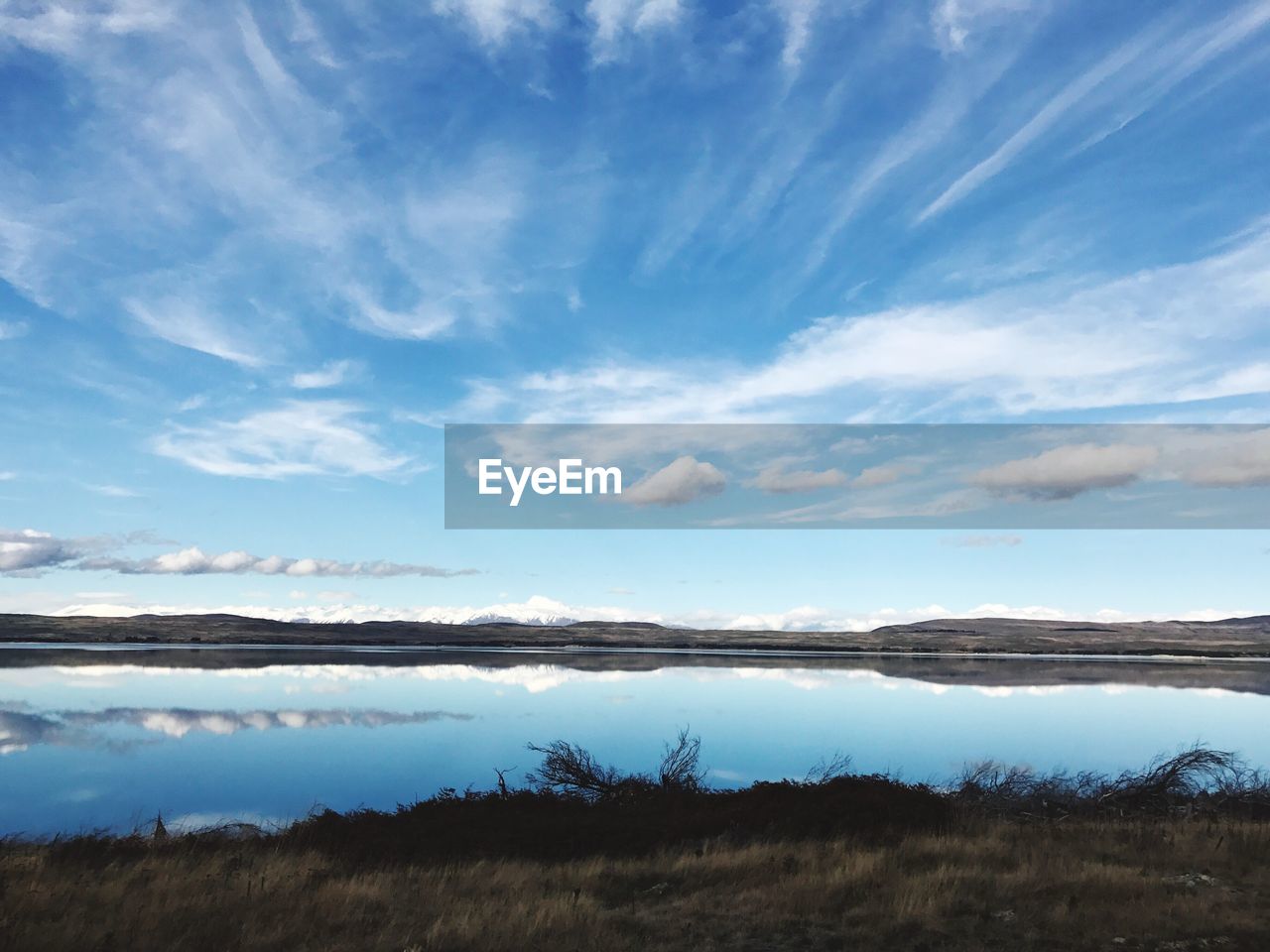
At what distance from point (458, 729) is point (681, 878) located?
26254mm

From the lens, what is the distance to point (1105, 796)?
64.9ft

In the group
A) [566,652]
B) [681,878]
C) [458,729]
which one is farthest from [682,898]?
[566,652]

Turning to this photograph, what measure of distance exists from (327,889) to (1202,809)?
60.0 feet

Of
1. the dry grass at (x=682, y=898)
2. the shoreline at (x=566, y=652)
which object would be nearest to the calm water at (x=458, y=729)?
the dry grass at (x=682, y=898)

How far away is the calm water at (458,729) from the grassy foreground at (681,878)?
7594 mm

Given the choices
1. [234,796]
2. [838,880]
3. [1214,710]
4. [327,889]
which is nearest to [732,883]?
[838,880]

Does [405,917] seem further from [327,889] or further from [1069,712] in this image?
[1069,712]

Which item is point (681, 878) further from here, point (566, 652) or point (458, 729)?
point (566, 652)

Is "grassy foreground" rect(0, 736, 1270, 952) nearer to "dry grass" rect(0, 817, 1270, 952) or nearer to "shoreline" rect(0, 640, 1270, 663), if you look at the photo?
"dry grass" rect(0, 817, 1270, 952)

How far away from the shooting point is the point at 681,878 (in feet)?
41.7

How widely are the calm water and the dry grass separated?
9.94 metres

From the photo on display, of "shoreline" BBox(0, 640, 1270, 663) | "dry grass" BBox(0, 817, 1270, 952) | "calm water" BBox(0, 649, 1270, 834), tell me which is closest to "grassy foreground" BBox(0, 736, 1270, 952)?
"dry grass" BBox(0, 817, 1270, 952)

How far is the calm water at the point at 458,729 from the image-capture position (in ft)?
79.9

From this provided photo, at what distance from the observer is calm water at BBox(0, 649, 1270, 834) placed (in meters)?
24.3
